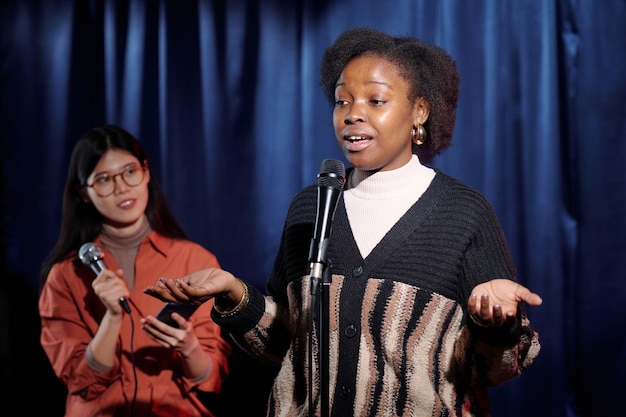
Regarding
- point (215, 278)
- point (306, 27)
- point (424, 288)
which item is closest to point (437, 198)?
point (424, 288)

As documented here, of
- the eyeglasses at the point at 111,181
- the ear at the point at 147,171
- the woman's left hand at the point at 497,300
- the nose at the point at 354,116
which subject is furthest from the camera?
the ear at the point at 147,171

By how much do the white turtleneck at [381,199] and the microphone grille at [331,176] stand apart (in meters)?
0.32

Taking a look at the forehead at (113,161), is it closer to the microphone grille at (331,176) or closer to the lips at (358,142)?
the lips at (358,142)

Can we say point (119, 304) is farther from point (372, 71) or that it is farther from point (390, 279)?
point (372, 71)

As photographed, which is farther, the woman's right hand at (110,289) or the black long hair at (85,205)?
the black long hair at (85,205)

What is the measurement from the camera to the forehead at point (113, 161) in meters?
2.62

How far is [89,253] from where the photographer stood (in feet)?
8.02

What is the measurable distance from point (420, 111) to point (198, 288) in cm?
76

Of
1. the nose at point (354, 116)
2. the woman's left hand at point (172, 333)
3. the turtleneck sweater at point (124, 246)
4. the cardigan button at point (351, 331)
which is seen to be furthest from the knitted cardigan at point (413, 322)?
the turtleneck sweater at point (124, 246)

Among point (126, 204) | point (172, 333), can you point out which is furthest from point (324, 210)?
point (126, 204)

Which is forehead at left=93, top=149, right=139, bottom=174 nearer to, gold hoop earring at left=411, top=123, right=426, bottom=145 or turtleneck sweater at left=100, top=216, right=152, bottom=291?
turtleneck sweater at left=100, top=216, right=152, bottom=291

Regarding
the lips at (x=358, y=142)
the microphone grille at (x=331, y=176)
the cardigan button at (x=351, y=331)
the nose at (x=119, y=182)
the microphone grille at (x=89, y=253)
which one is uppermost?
the lips at (x=358, y=142)

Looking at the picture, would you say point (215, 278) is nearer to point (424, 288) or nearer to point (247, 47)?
point (424, 288)

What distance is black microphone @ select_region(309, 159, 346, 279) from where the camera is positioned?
56.3 inches
